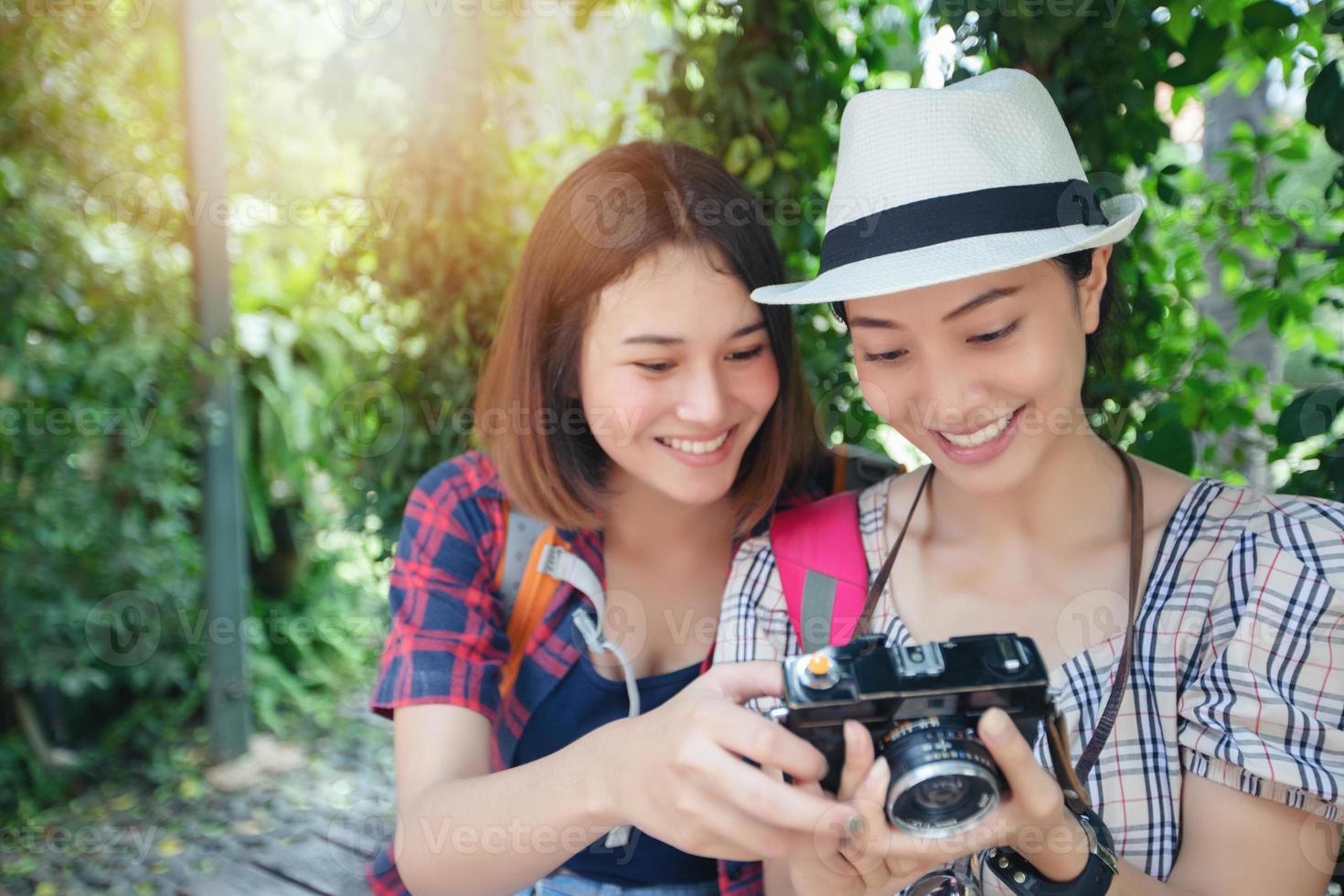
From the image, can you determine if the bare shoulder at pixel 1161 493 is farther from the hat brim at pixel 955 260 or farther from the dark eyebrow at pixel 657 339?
the dark eyebrow at pixel 657 339

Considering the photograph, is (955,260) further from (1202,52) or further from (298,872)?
(298,872)

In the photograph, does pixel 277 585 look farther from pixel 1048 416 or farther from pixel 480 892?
pixel 1048 416

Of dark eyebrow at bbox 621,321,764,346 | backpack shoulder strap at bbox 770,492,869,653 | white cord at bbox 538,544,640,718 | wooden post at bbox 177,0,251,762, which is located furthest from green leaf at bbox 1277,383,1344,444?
wooden post at bbox 177,0,251,762

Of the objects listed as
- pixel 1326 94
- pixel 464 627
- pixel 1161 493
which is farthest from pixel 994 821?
pixel 1326 94

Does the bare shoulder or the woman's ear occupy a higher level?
the woman's ear

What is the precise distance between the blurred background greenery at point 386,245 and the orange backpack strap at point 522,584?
0.87 metres

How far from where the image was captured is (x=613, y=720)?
83.7 inches

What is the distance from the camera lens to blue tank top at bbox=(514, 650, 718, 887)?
2.12 metres

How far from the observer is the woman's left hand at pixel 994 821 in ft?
3.94

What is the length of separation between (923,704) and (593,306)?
1.08 metres

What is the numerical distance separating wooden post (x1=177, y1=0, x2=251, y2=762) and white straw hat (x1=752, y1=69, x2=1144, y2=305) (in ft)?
11.3

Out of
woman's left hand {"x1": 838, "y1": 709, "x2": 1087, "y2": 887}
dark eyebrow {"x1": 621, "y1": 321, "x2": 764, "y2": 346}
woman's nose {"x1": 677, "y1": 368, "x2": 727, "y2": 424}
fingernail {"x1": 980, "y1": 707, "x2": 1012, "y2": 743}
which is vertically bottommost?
woman's left hand {"x1": 838, "y1": 709, "x2": 1087, "y2": 887}

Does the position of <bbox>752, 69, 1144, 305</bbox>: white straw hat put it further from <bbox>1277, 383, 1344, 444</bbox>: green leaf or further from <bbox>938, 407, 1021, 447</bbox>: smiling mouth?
<bbox>1277, 383, 1344, 444</bbox>: green leaf

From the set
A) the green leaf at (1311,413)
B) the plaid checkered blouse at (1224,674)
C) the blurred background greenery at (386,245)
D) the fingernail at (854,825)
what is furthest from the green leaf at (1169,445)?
the fingernail at (854,825)
